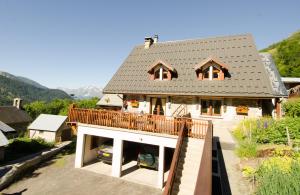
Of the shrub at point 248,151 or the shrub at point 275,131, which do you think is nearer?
the shrub at point 248,151

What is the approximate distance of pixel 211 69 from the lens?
1761cm

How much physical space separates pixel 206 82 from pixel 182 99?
2.52 m

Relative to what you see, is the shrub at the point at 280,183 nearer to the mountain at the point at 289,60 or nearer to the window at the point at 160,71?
the window at the point at 160,71

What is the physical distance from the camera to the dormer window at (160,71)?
19.2 metres

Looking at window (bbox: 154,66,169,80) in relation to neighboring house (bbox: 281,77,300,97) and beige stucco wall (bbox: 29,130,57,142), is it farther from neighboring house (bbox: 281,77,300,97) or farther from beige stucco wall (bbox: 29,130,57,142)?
beige stucco wall (bbox: 29,130,57,142)

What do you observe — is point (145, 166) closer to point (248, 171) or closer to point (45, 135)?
point (248, 171)

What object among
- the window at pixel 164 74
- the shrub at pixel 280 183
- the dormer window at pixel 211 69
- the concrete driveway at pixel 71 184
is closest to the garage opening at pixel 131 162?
the concrete driveway at pixel 71 184

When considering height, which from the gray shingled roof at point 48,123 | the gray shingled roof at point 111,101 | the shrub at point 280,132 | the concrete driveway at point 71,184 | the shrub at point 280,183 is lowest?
the concrete driveway at point 71,184

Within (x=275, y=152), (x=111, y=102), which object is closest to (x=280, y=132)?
(x=275, y=152)

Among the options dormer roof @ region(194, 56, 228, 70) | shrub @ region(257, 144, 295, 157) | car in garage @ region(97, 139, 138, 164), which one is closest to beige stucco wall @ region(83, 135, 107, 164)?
car in garage @ region(97, 139, 138, 164)

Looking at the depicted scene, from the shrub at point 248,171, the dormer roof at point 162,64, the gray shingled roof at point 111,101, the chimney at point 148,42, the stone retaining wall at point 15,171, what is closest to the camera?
the shrub at point 248,171

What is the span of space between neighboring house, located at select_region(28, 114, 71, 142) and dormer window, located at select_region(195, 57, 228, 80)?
97.1ft

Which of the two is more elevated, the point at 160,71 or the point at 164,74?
the point at 160,71

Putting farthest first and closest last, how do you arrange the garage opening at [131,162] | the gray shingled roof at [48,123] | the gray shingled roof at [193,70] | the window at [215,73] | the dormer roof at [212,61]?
the gray shingled roof at [48,123], the window at [215,73], the dormer roof at [212,61], the gray shingled roof at [193,70], the garage opening at [131,162]
